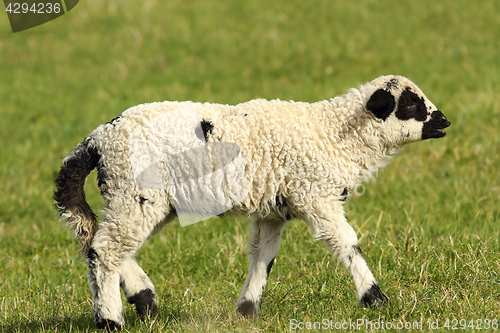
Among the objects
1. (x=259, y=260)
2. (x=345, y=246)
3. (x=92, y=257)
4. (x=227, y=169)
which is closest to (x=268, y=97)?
(x=259, y=260)

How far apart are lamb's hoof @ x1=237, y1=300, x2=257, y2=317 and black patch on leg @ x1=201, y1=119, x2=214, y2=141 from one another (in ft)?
4.08

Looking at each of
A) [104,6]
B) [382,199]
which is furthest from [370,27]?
[382,199]

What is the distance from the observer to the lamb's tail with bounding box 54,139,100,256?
420cm

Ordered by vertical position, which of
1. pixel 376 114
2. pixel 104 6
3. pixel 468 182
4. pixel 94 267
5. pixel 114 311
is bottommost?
pixel 468 182

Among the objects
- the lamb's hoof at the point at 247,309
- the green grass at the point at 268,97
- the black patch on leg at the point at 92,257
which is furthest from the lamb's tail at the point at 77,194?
the lamb's hoof at the point at 247,309

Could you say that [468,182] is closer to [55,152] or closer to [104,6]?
[55,152]

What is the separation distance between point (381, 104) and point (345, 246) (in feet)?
3.26

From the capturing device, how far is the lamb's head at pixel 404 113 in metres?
4.25

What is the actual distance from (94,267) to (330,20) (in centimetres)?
1063

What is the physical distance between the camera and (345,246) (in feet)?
13.3

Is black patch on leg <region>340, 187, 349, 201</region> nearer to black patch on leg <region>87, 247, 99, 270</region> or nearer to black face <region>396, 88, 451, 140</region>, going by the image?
black face <region>396, 88, 451, 140</region>

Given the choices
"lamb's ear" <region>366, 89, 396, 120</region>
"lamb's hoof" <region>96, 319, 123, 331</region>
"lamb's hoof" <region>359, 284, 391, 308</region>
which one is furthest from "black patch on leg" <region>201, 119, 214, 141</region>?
"lamb's hoof" <region>359, 284, 391, 308</region>

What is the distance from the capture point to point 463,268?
464 centimetres

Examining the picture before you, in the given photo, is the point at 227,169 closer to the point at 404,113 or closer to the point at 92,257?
the point at 92,257
